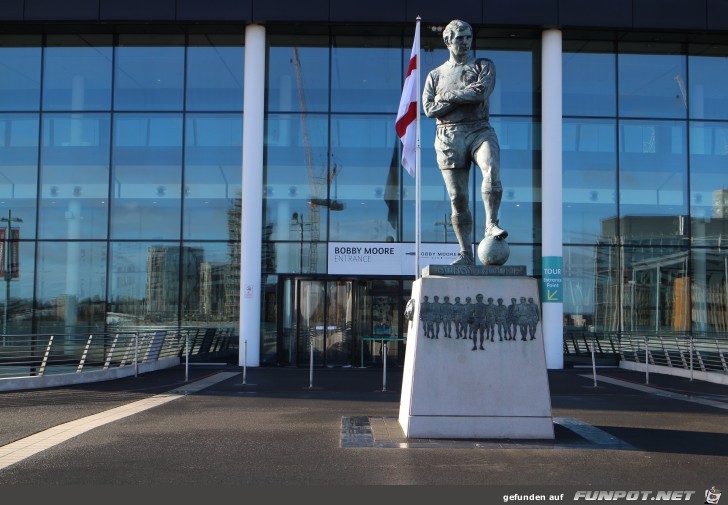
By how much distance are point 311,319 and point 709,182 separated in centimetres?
1258

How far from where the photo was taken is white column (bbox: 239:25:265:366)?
822 inches

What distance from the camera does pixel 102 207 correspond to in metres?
21.9

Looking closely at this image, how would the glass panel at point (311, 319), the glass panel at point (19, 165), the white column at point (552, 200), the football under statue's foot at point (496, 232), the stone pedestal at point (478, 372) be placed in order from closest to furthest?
1. the stone pedestal at point (478, 372)
2. the football under statue's foot at point (496, 232)
3. the glass panel at point (311, 319)
4. the white column at point (552, 200)
5. the glass panel at point (19, 165)

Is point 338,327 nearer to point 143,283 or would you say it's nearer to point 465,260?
point 143,283

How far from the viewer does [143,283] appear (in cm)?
2156

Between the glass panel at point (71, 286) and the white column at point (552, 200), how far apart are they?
1262 cm

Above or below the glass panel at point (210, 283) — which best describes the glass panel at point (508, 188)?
above

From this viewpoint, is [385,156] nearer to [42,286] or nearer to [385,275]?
[385,275]

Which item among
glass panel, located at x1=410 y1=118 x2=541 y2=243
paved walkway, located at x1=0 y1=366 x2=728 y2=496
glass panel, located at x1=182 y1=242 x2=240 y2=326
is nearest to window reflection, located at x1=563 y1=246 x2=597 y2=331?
glass panel, located at x1=410 y1=118 x2=541 y2=243

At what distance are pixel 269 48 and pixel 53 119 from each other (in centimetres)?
671

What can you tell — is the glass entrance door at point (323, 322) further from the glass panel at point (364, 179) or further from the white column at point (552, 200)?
the white column at point (552, 200)

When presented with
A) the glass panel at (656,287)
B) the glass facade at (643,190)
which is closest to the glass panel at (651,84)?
the glass facade at (643,190)

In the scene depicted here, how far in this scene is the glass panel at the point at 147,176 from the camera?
2184 centimetres

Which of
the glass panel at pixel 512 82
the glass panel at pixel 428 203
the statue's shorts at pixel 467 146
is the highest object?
the glass panel at pixel 512 82
